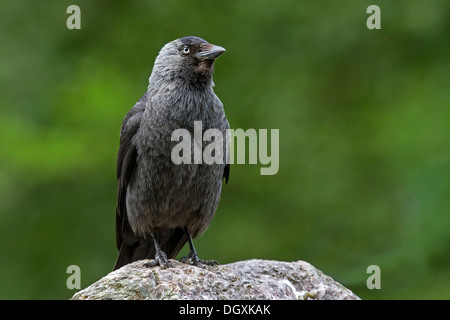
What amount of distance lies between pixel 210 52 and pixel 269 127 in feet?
8.88

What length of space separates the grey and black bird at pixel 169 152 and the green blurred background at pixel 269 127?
5.98ft

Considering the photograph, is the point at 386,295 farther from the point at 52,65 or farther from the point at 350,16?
the point at 52,65

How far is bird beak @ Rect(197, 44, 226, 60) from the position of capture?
5539 millimetres

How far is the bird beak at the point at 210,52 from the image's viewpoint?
5.54 meters

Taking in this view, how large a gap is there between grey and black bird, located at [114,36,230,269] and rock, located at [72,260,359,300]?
52 centimetres

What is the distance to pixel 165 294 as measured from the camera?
14.4 feet

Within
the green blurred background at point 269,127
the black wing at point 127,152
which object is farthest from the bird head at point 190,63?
the green blurred background at point 269,127

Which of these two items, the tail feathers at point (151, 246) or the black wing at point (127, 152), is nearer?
the black wing at point (127, 152)

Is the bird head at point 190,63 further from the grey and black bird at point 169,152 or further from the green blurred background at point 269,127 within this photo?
the green blurred background at point 269,127

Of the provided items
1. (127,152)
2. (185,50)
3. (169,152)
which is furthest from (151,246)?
(185,50)

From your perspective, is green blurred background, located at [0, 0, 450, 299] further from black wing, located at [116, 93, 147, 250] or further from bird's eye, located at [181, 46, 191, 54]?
bird's eye, located at [181, 46, 191, 54]

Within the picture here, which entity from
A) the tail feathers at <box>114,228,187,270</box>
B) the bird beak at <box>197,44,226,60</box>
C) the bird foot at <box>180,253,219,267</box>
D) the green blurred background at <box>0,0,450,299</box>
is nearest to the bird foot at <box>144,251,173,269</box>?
the bird foot at <box>180,253,219,267</box>

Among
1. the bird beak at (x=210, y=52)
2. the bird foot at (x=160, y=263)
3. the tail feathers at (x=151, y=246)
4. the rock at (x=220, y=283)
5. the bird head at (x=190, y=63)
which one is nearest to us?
the rock at (x=220, y=283)

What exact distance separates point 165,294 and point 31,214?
3610mm
